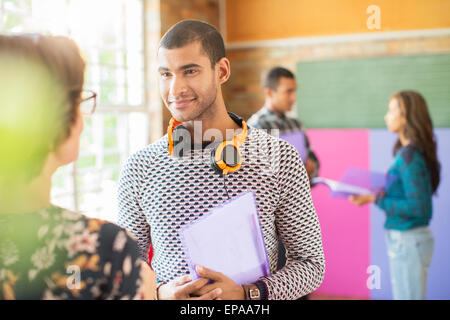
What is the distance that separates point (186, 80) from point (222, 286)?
0.54 metres

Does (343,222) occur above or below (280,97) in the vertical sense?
below

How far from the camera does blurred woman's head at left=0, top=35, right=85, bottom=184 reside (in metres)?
0.65

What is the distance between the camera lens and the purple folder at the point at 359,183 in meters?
3.32

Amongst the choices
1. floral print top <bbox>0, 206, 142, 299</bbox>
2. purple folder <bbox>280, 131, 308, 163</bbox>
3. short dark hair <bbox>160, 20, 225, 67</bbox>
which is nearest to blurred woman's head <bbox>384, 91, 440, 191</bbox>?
purple folder <bbox>280, 131, 308, 163</bbox>

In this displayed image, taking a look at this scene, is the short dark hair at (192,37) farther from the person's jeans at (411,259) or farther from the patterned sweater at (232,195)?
the person's jeans at (411,259)

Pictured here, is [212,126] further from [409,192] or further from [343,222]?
[343,222]

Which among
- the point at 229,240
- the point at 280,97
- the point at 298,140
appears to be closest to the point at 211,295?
the point at 229,240

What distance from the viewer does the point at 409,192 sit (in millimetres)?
2592

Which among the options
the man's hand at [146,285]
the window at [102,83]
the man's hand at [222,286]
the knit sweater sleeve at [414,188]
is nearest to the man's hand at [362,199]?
the knit sweater sleeve at [414,188]

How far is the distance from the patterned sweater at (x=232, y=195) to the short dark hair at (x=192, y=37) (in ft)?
0.88

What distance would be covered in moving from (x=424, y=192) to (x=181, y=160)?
1897mm

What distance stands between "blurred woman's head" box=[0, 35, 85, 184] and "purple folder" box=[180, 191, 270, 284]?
399 millimetres
